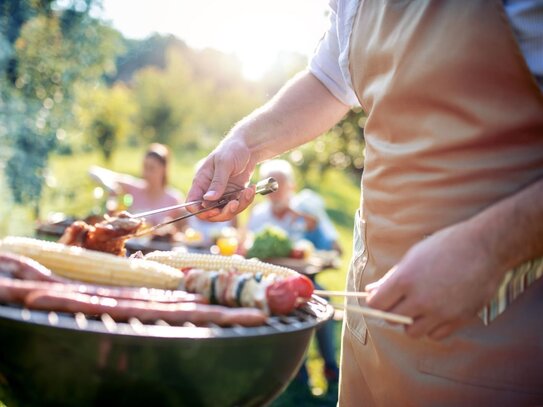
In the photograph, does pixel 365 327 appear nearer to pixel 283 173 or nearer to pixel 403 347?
pixel 403 347

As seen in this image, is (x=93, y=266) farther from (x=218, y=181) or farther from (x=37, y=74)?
(x=37, y=74)

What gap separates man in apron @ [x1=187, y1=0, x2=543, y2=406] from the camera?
1379 mm

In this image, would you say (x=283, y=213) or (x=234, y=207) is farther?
(x=283, y=213)

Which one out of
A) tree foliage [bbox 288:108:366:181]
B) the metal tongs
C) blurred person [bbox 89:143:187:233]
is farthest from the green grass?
the metal tongs

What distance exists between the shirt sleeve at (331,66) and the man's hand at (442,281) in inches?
40.6

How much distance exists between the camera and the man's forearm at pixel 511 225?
137 centimetres

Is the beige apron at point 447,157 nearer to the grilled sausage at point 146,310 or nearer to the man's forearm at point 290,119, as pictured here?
the man's forearm at point 290,119

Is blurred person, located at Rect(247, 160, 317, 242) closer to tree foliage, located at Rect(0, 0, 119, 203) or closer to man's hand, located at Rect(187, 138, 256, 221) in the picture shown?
tree foliage, located at Rect(0, 0, 119, 203)

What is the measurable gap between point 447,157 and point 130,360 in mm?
967

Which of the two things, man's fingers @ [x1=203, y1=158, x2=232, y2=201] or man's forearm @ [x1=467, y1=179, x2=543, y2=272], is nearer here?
man's forearm @ [x1=467, y1=179, x2=543, y2=272]

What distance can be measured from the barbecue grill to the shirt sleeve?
46.6 inches

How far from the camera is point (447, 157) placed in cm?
163

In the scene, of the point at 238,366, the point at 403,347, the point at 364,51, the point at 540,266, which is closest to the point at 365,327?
the point at 403,347

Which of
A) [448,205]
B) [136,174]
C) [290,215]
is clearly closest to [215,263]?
[448,205]
